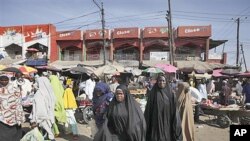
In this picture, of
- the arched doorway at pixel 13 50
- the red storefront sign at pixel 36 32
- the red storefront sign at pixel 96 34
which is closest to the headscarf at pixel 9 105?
the red storefront sign at pixel 96 34

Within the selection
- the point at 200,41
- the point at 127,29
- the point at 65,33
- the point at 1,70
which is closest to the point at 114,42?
the point at 127,29

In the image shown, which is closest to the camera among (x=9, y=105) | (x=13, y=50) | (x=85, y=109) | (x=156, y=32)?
(x=9, y=105)

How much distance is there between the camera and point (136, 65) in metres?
33.1

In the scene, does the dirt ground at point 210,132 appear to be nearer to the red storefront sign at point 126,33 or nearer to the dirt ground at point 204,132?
the dirt ground at point 204,132

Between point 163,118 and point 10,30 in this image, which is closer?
point 163,118

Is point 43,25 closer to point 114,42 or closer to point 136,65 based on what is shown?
point 114,42

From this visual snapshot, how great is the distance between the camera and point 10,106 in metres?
6.04

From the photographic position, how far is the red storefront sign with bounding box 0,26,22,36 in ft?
121

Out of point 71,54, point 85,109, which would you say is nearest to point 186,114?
point 85,109

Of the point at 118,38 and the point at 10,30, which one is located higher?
the point at 10,30

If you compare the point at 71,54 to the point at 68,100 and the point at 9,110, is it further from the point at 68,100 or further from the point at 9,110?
the point at 9,110

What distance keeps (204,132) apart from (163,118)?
183 inches

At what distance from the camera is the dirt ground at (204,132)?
8906 millimetres

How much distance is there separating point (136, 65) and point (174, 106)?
27208 millimetres
